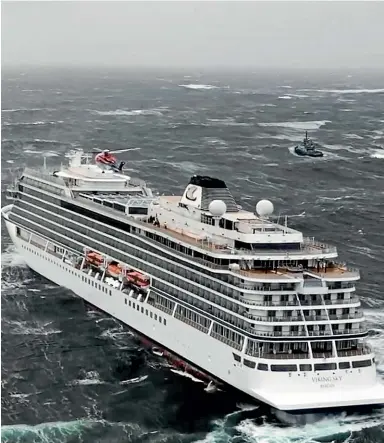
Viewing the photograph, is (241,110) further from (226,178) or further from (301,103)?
(226,178)

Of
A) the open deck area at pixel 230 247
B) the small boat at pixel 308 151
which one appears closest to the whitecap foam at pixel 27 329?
the open deck area at pixel 230 247

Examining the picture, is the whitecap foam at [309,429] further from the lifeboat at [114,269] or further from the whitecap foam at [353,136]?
the whitecap foam at [353,136]

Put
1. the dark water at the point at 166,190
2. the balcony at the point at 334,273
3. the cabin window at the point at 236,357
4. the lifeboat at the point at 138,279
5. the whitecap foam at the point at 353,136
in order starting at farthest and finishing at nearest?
the whitecap foam at the point at 353,136 → the lifeboat at the point at 138,279 → the balcony at the point at 334,273 → the cabin window at the point at 236,357 → the dark water at the point at 166,190

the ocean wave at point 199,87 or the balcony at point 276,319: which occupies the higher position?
the ocean wave at point 199,87

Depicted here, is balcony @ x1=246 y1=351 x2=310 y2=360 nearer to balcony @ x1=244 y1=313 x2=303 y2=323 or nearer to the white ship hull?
the white ship hull

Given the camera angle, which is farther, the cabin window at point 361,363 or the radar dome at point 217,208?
the radar dome at point 217,208

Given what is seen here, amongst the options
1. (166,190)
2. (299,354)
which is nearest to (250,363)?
(299,354)

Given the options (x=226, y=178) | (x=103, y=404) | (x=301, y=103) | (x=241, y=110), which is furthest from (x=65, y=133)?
(x=103, y=404)

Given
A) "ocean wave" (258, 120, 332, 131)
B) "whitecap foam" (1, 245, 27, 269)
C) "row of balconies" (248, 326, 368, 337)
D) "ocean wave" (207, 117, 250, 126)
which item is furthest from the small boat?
"row of balconies" (248, 326, 368, 337)

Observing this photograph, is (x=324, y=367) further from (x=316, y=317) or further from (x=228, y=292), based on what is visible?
(x=228, y=292)
